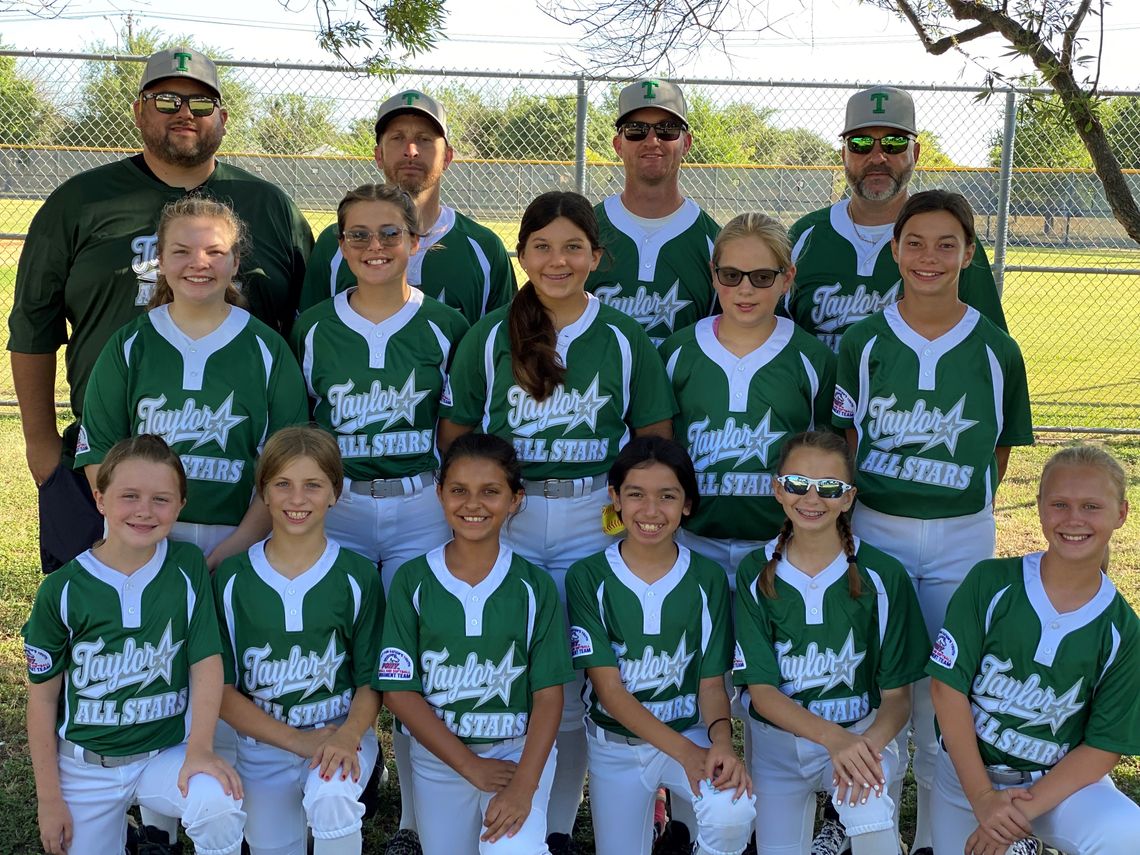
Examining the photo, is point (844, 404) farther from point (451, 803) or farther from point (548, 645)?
point (451, 803)

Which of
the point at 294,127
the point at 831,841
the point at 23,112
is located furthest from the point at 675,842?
the point at 23,112

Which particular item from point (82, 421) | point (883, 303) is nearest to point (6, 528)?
point (82, 421)

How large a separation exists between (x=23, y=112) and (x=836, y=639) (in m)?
7.19

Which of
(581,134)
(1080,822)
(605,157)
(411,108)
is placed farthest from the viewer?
(605,157)

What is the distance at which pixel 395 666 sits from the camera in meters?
3.22

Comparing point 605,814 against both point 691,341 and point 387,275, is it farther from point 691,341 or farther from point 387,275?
point 387,275

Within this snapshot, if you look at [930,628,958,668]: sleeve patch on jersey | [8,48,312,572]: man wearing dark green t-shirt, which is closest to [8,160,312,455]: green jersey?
[8,48,312,572]: man wearing dark green t-shirt

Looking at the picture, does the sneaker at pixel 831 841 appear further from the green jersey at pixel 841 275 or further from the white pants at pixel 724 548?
the green jersey at pixel 841 275

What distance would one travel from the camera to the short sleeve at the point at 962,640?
124 inches

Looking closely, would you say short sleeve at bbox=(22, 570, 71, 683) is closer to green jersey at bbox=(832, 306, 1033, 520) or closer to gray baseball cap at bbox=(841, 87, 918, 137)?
green jersey at bbox=(832, 306, 1033, 520)

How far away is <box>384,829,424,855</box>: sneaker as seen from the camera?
347cm

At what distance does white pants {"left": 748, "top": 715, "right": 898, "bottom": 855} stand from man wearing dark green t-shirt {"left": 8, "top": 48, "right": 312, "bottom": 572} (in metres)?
2.31

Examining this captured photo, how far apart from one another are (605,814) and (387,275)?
5.94ft

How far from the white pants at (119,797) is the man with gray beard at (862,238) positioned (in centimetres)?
257
